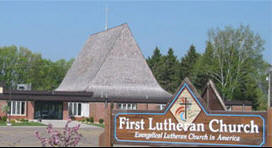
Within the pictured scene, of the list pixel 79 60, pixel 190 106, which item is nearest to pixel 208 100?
pixel 190 106

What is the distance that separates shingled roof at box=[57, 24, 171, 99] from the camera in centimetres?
5953

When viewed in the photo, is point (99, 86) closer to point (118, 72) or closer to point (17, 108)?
point (118, 72)

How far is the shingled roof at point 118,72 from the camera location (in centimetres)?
5953

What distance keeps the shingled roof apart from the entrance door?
160 inches

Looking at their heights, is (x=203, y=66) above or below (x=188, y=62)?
below

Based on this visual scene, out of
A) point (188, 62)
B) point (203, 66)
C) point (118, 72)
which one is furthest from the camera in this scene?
point (188, 62)

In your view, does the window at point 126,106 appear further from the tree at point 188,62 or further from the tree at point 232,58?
the tree at point 188,62

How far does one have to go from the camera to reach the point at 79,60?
7106 cm

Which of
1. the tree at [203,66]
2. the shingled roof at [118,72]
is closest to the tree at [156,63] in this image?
the tree at [203,66]

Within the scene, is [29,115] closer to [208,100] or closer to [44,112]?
Answer: [44,112]

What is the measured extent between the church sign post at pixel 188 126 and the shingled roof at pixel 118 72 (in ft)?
138

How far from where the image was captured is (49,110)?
188ft

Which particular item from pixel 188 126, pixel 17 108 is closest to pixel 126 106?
pixel 17 108

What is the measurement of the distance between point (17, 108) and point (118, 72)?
1465 centimetres
